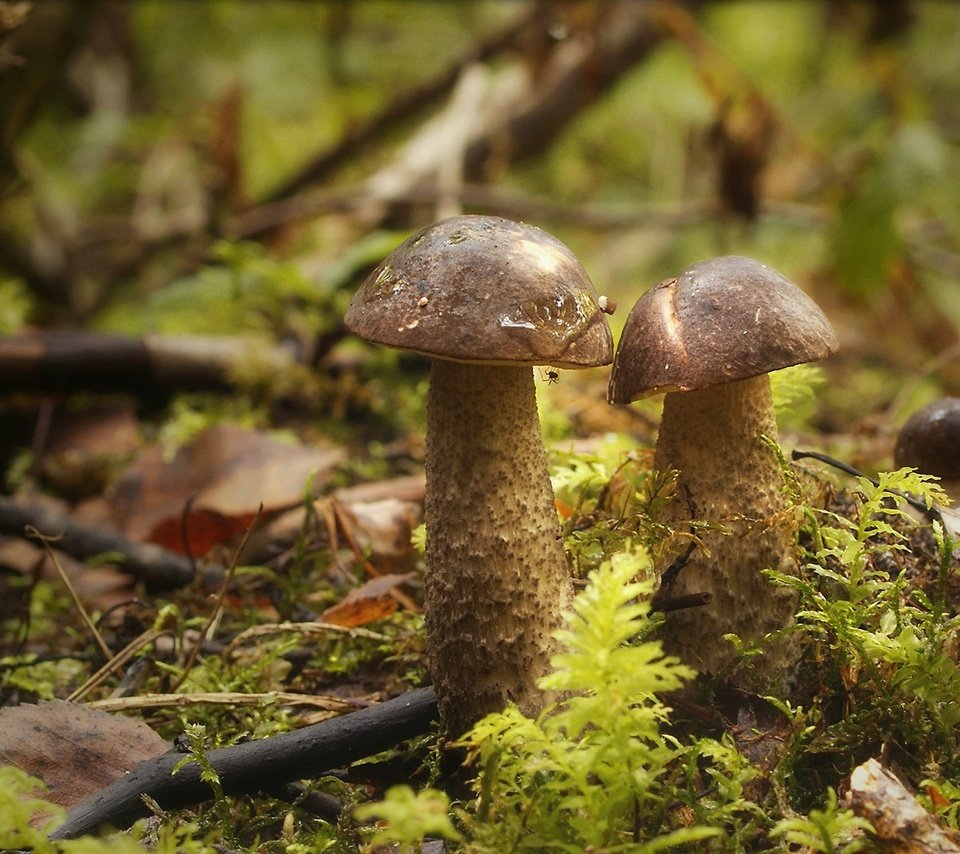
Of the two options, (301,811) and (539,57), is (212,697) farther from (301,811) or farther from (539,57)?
(539,57)

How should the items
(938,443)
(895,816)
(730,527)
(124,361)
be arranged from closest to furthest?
(895,816), (730,527), (938,443), (124,361)

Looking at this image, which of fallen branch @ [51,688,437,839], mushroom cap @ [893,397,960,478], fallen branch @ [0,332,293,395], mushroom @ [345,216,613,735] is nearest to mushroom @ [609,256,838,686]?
mushroom @ [345,216,613,735]

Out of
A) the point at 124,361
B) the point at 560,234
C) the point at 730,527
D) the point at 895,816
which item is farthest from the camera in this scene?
the point at 560,234

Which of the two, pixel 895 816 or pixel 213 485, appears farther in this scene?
pixel 213 485

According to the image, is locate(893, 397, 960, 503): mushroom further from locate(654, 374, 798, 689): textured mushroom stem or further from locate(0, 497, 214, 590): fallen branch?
locate(0, 497, 214, 590): fallen branch

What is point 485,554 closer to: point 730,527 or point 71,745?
point 730,527

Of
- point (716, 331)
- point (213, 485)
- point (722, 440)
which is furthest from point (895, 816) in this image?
point (213, 485)

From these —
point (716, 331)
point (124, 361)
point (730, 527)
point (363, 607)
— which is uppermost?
point (716, 331)
